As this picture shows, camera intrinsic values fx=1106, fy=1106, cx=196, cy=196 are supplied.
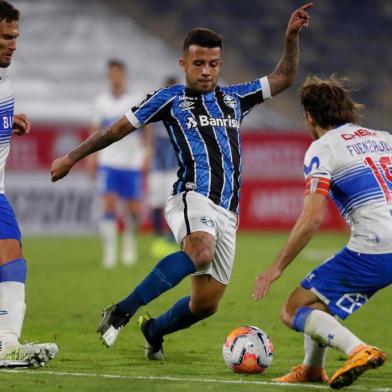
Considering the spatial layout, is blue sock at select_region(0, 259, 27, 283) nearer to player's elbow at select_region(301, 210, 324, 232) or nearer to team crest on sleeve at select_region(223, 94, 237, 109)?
team crest on sleeve at select_region(223, 94, 237, 109)

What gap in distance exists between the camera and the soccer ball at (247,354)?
22.2ft

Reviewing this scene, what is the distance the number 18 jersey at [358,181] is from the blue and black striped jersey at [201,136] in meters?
1.22

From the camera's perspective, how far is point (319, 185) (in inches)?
235

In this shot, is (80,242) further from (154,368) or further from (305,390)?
(305,390)

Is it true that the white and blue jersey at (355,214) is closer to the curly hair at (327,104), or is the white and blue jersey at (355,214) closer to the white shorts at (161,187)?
the curly hair at (327,104)

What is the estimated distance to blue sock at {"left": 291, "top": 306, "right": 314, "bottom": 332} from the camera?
602 centimetres

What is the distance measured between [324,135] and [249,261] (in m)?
9.35

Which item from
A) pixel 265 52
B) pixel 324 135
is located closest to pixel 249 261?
pixel 324 135

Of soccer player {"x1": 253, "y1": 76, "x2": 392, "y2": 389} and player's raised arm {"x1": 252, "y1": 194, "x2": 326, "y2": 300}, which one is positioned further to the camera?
soccer player {"x1": 253, "y1": 76, "x2": 392, "y2": 389}

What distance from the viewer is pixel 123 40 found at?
87.7 feet

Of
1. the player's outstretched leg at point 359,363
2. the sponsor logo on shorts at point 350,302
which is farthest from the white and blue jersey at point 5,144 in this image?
the player's outstretched leg at point 359,363

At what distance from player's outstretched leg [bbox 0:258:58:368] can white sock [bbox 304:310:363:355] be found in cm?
165

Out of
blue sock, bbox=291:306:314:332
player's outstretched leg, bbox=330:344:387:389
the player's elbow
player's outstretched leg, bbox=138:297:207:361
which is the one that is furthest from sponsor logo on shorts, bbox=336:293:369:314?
player's outstretched leg, bbox=138:297:207:361

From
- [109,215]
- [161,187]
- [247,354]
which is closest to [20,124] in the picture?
[247,354]
